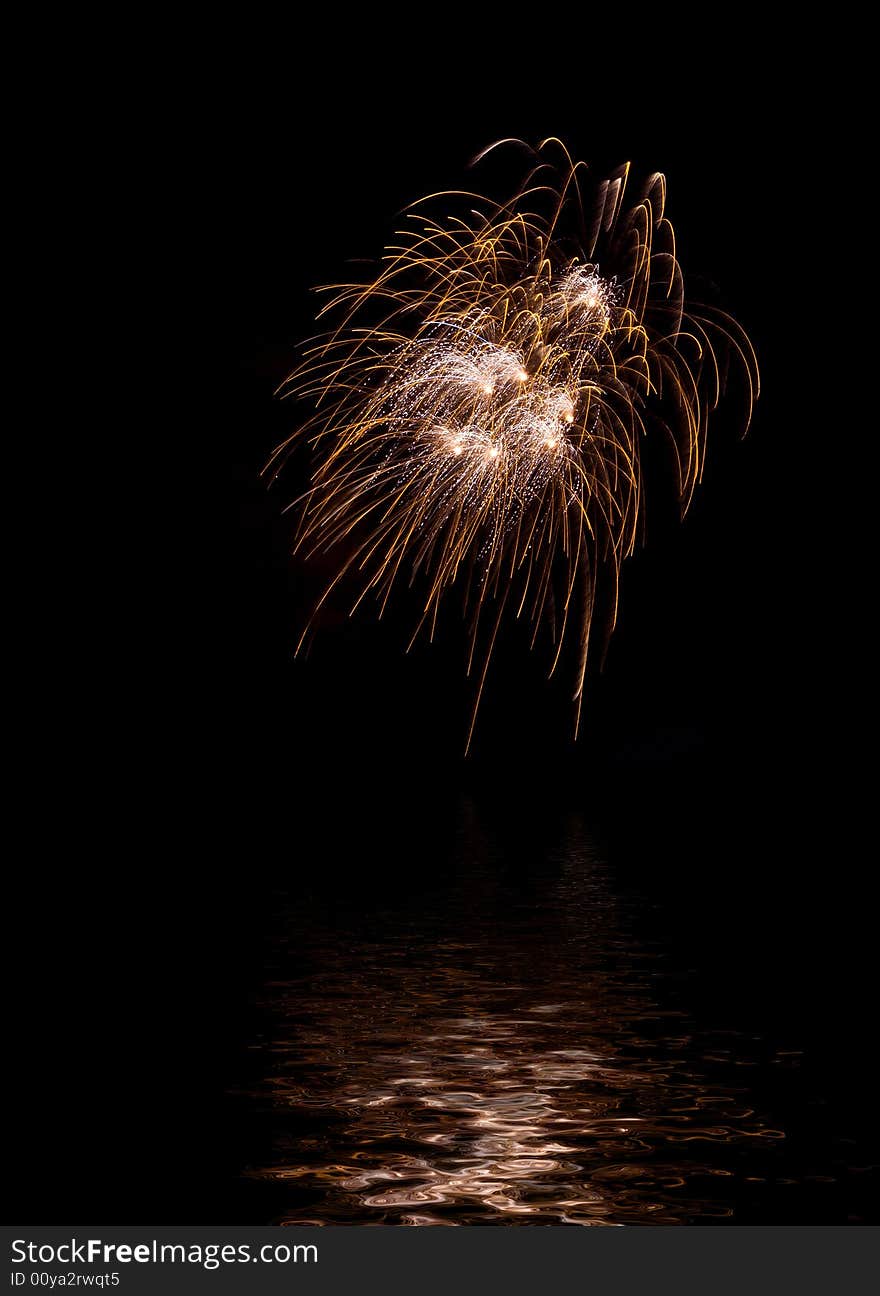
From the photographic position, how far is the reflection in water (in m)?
14.0

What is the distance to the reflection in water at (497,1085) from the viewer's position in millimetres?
14039

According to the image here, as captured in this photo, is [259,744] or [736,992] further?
[259,744]

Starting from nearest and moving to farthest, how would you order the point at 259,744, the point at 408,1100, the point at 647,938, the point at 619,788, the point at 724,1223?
1. the point at 724,1223
2. the point at 408,1100
3. the point at 647,938
4. the point at 619,788
5. the point at 259,744

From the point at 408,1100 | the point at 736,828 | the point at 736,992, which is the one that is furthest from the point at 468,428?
the point at 736,828

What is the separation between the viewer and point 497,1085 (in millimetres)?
18125

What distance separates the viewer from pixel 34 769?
96500 millimetres

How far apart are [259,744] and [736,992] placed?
89057 millimetres

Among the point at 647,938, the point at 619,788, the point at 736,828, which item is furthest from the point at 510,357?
the point at 619,788

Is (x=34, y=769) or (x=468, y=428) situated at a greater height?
(x=468, y=428)

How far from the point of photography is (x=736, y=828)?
61.3 meters
